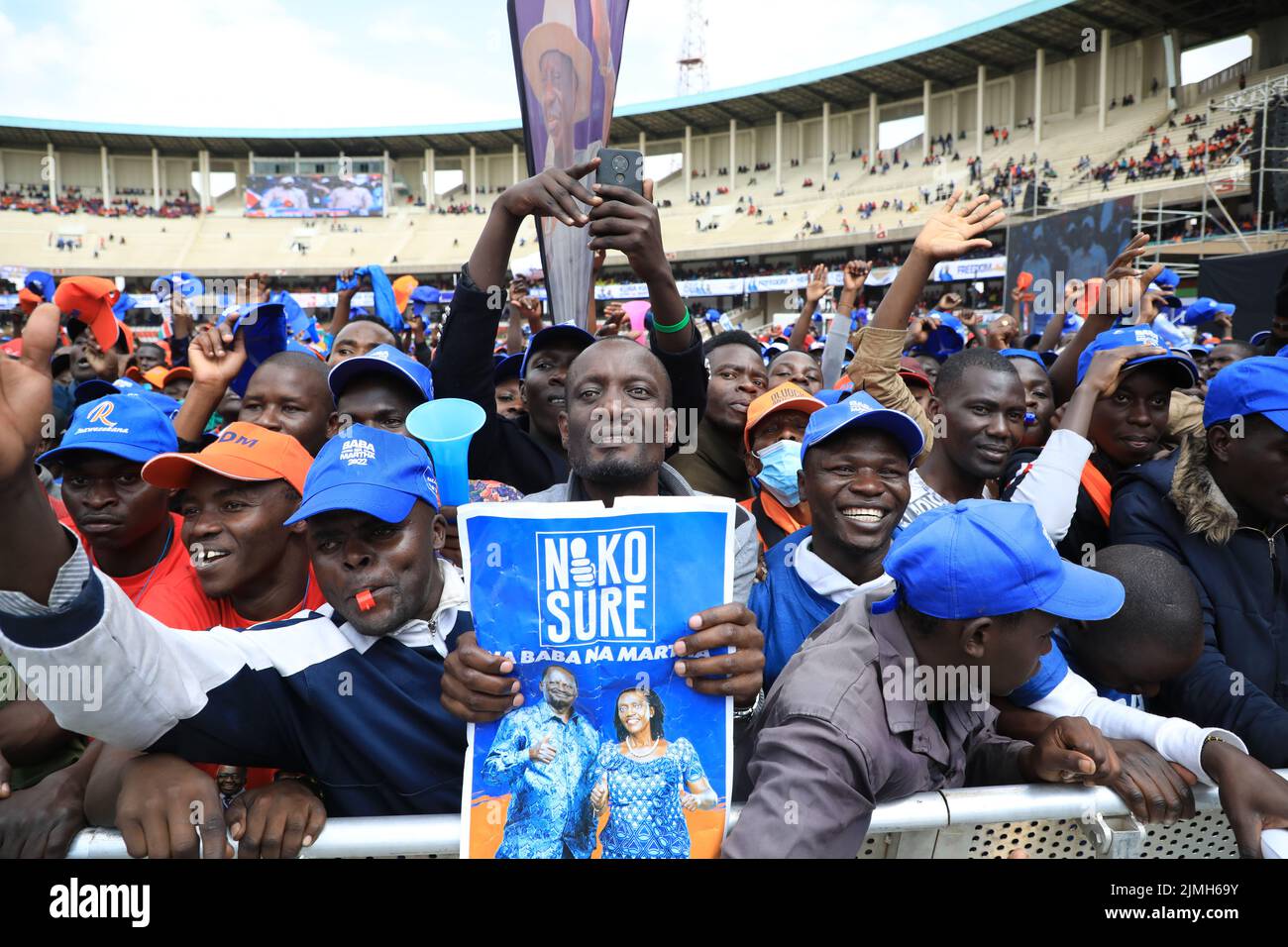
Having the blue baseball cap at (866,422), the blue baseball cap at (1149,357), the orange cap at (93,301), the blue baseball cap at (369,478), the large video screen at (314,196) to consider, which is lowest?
the blue baseball cap at (369,478)

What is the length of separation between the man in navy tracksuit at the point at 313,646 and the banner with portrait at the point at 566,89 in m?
2.19

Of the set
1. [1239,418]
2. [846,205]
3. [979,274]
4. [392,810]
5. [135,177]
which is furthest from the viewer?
[135,177]

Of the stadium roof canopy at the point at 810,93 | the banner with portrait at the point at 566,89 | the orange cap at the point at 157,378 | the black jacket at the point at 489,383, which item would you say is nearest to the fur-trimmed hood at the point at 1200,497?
the black jacket at the point at 489,383

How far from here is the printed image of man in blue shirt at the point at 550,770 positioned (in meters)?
1.60

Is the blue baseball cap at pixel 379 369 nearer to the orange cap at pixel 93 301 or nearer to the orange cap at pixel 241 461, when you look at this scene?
the orange cap at pixel 241 461

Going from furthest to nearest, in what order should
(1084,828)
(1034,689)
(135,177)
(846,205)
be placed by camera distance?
(135,177) → (846,205) → (1034,689) → (1084,828)

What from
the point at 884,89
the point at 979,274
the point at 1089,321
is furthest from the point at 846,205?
the point at 1089,321

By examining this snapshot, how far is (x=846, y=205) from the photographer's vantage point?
40531 millimetres

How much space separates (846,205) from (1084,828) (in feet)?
137

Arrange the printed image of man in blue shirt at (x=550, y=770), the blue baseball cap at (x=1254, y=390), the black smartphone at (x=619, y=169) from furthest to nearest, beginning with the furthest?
1. the black smartphone at (x=619, y=169)
2. the blue baseball cap at (x=1254, y=390)
3. the printed image of man in blue shirt at (x=550, y=770)

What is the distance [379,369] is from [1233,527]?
2.65m

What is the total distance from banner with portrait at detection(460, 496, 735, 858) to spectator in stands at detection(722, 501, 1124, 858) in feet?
0.48

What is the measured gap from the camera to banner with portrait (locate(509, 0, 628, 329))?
154 inches
